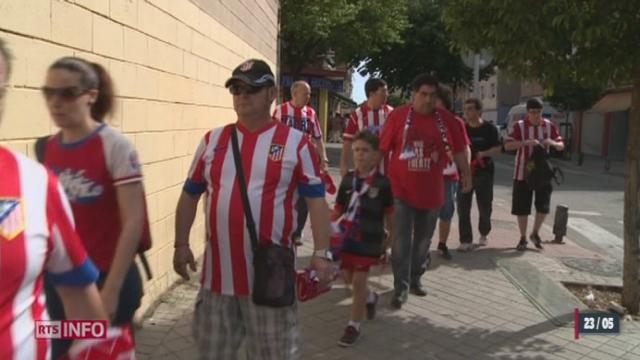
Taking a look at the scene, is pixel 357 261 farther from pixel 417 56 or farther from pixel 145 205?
pixel 417 56

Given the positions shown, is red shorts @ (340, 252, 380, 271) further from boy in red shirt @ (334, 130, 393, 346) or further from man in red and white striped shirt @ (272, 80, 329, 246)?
man in red and white striped shirt @ (272, 80, 329, 246)

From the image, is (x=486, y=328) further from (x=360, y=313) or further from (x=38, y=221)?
(x=38, y=221)

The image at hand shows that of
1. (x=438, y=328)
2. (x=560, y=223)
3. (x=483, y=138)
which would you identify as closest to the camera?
(x=438, y=328)

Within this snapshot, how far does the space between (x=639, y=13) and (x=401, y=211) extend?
7.81 ft

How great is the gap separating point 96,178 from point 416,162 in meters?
3.33

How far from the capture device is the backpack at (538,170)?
7934mm

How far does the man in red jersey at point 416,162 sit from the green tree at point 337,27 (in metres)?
19.1

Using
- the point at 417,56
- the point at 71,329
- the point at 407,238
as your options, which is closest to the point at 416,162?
the point at 407,238

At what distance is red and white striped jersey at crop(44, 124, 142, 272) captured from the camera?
2510 mm

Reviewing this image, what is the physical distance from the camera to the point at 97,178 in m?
2.52

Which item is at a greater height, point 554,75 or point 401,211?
point 554,75

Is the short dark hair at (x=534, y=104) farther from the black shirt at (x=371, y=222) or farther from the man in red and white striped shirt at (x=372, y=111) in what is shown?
the black shirt at (x=371, y=222)

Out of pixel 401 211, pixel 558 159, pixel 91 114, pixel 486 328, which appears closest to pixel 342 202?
pixel 401 211

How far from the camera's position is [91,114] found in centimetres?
270
